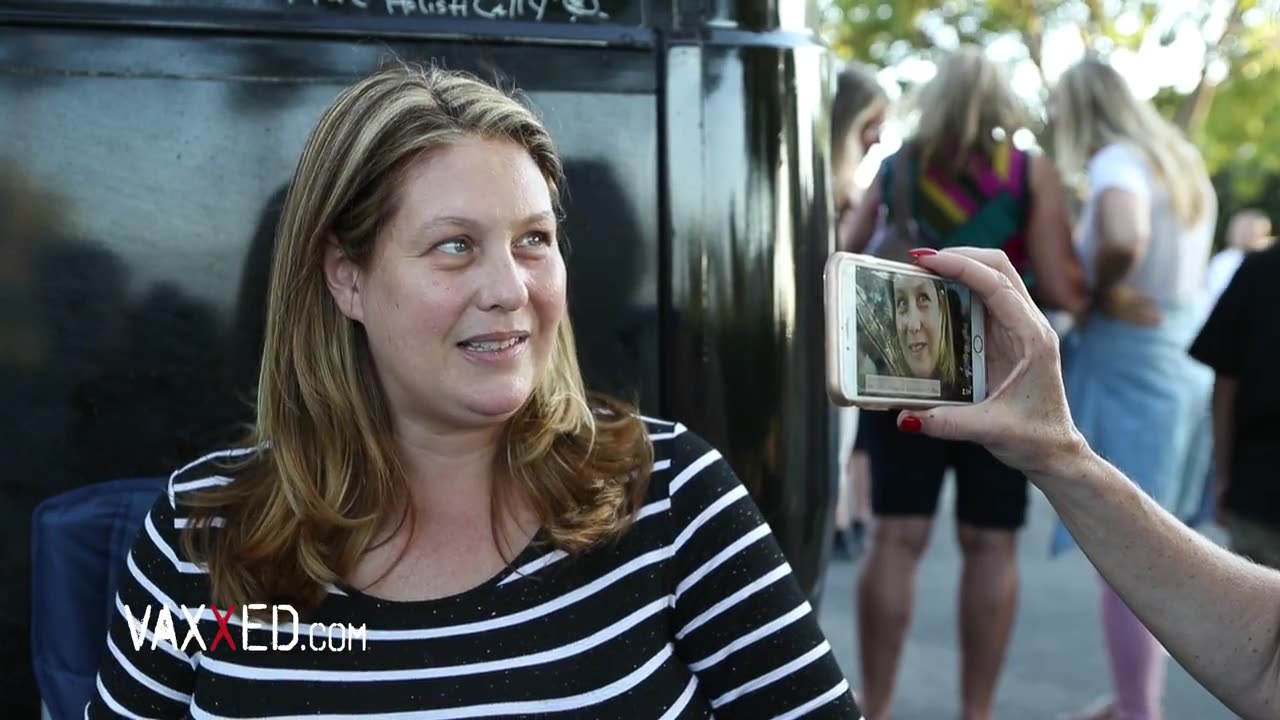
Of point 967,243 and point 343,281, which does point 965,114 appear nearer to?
point 967,243

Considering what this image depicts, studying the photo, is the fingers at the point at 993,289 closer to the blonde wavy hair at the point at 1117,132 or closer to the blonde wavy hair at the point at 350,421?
the blonde wavy hair at the point at 350,421

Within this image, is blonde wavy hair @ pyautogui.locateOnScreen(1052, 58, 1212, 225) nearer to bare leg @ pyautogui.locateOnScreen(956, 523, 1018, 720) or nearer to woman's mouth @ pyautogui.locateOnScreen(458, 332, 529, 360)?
bare leg @ pyautogui.locateOnScreen(956, 523, 1018, 720)

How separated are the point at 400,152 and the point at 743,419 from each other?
2.53 ft

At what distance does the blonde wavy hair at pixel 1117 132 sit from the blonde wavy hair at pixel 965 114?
49 cm

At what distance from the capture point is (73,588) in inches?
80.9

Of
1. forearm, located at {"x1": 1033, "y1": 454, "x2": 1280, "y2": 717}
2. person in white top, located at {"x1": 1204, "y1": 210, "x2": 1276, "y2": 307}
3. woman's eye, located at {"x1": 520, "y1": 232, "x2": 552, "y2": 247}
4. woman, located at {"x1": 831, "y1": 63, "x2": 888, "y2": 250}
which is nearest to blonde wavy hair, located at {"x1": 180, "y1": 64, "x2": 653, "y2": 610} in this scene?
woman's eye, located at {"x1": 520, "y1": 232, "x2": 552, "y2": 247}

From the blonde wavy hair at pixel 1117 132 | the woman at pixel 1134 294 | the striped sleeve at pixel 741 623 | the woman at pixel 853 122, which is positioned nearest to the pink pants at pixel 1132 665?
the woman at pixel 1134 294

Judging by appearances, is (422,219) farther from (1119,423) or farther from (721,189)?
(1119,423)

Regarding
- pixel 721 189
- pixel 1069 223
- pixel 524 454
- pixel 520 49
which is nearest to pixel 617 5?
pixel 520 49

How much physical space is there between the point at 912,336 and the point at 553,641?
0.61 m

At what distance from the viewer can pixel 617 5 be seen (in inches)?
89.7

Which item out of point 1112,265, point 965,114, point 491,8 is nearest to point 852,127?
point 965,114

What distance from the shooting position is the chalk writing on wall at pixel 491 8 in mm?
2193

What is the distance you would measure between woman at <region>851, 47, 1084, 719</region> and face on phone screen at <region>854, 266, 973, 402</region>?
2.44m
